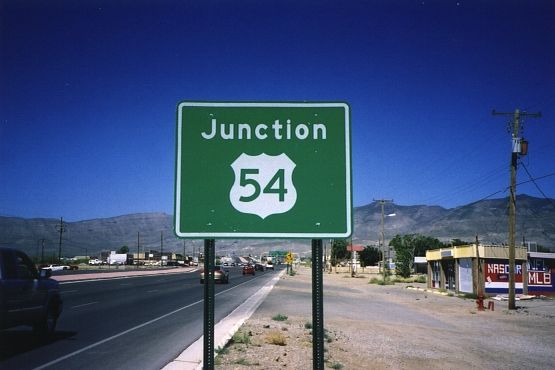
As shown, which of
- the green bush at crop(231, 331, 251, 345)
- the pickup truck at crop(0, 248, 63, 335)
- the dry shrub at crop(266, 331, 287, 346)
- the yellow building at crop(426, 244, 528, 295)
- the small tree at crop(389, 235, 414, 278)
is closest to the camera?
the pickup truck at crop(0, 248, 63, 335)

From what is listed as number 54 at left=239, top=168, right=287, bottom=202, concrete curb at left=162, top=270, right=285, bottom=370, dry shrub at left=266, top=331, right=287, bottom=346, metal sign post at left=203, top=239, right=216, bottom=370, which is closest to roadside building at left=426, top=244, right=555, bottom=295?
concrete curb at left=162, top=270, right=285, bottom=370

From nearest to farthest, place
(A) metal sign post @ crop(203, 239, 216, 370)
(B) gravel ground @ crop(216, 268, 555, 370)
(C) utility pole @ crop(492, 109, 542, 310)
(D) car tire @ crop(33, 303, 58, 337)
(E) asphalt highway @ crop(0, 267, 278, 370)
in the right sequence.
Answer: (A) metal sign post @ crop(203, 239, 216, 370) < (E) asphalt highway @ crop(0, 267, 278, 370) < (B) gravel ground @ crop(216, 268, 555, 370) < (D) car tire @ crop(33, 303, 58, 337) < (C) utility pole @ crop(492, 109, 542, 310)

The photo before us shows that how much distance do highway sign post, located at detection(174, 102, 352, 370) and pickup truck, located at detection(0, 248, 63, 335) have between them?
8.66 meters

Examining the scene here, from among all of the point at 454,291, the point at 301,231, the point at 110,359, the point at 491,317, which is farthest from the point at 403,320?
the point at 454,291

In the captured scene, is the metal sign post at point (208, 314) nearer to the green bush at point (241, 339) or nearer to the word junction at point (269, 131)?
the word junction at point (269, 131)

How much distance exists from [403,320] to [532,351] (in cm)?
670

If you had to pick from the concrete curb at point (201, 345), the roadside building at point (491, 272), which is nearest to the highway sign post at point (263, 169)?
the concrete curb at point (201, 345)

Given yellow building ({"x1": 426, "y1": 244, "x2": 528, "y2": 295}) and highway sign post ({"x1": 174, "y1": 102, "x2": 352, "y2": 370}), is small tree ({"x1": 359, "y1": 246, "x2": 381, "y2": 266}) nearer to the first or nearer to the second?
yellow building ({"x1": 426, "y1": 244, "x2": 528, "y2": 295})

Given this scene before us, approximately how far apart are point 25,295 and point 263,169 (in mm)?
9760

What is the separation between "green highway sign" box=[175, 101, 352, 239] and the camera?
320 cm

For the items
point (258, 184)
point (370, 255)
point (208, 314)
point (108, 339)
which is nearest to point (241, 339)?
point (108, 339)

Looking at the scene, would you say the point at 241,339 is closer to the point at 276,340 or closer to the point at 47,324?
the point at 276,340

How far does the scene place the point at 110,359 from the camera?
385 inches

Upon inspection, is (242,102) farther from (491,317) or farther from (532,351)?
(491,317)
